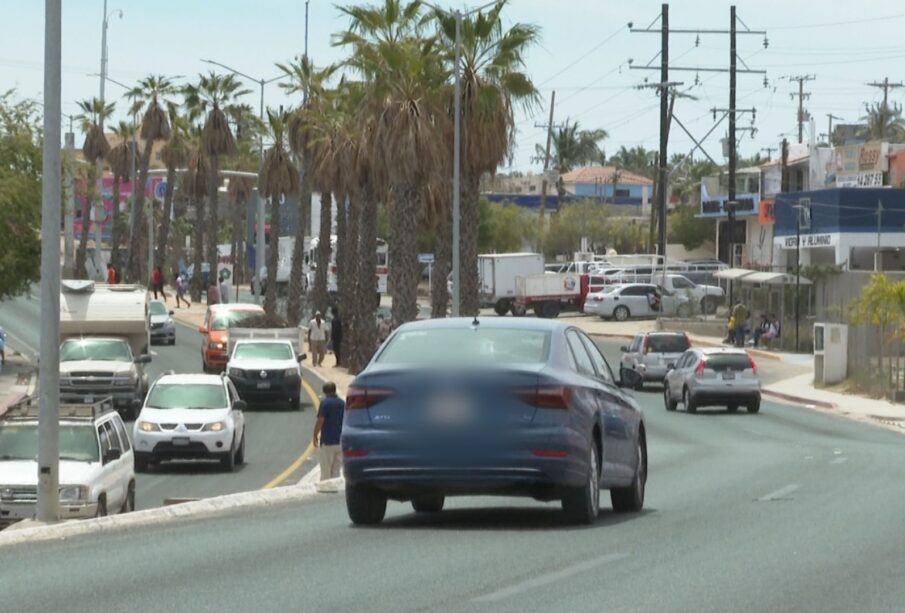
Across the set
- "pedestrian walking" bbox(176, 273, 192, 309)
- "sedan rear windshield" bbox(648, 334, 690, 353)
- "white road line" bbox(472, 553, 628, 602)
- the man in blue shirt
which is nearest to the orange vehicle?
"sedan rear windshield" bbox(648, 334, 690, 353)

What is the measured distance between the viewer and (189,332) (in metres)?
73.1

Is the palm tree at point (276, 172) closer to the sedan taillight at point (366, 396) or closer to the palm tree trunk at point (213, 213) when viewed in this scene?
the palm tree trunk at point (213, 213)

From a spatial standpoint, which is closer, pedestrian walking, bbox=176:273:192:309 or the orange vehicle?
the orange vehicle

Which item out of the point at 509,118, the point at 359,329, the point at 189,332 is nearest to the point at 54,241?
the point at 509,118

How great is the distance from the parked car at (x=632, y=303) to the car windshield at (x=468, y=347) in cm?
6745

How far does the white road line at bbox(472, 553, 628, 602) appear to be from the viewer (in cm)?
1020

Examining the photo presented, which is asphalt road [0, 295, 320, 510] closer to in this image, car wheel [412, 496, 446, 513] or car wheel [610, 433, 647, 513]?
car wheel [412, 496, 446, 513]

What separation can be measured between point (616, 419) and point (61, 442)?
1078 centimetres

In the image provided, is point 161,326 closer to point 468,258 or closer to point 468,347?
point 468,258

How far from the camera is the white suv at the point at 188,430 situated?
3344 cm

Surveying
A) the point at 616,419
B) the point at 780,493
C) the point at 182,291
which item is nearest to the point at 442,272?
the point at 780,493

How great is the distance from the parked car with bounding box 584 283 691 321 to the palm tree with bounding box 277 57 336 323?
13.7 m

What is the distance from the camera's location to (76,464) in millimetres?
23219

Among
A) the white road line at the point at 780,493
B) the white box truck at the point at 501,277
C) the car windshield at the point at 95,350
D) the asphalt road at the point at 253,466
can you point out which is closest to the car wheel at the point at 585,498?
the white road line at the point at 780,493
